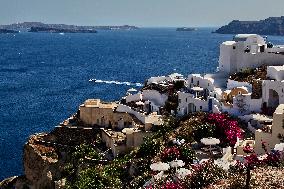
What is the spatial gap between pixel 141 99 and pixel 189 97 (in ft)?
22.4

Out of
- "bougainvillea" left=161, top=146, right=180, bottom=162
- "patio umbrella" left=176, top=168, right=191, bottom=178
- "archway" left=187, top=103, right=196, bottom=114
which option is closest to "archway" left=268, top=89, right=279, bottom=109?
"archway" left=187, top=103, right=196, bottom=114

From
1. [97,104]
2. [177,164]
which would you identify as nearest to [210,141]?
[177,164]

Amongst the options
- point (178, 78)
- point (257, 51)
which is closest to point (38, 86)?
point (178, 78)

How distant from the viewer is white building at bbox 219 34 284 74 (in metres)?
44.8

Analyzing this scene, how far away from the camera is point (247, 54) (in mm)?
45562

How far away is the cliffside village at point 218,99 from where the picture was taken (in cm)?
3741

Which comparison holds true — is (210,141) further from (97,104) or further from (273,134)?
(97,104)

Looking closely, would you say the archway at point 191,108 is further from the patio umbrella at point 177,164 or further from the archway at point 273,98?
the patio umbrella at point 177,164

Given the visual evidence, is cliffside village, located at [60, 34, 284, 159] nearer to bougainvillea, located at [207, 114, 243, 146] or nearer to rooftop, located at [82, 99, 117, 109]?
rooftop, located at [82, 99, 117, 109]

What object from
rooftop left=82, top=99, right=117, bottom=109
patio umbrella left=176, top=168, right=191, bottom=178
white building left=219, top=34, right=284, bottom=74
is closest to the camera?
patio umbrella left=176, top=168, right=191, bottom=178

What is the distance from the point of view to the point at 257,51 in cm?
4597

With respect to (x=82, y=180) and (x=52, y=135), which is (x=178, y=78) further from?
(x=82, y=180)

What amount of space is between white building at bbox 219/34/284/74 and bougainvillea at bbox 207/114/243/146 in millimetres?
10488

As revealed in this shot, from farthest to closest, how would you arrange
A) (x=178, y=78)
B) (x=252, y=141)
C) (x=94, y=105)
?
(x=178, y=78)
(x=94, y=105)
(x=252, y=141)
